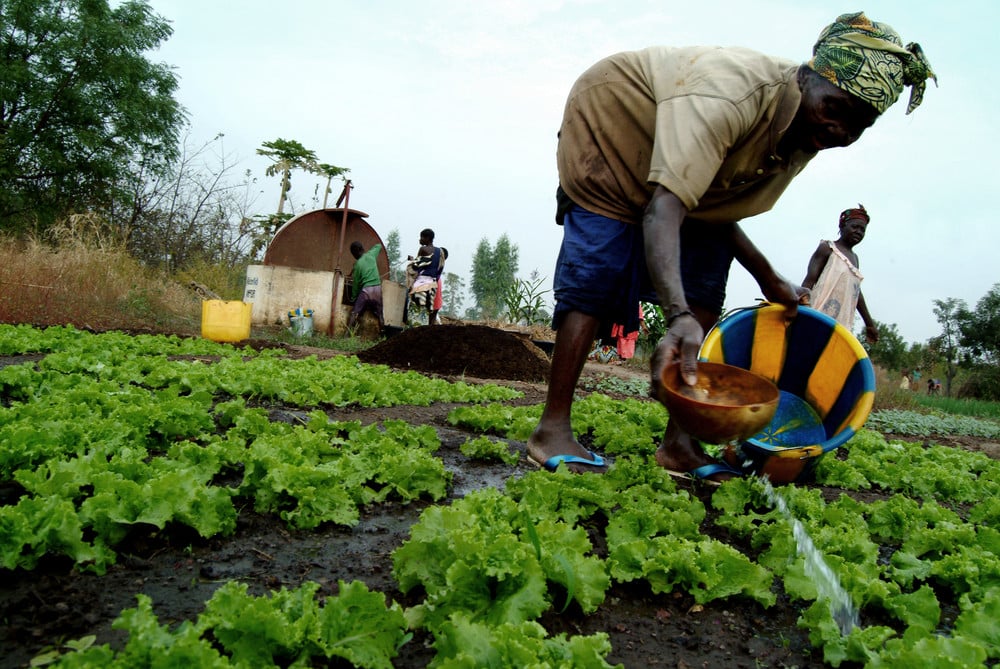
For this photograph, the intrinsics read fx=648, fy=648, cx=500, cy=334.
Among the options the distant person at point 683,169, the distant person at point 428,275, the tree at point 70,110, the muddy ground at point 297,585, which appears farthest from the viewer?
the tree at point 70,110

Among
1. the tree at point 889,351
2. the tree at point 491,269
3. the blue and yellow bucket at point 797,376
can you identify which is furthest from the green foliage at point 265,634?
the tree at point 491,269

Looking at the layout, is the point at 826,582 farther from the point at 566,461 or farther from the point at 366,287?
the point at 366,287

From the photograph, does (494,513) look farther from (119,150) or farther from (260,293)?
(119,150)

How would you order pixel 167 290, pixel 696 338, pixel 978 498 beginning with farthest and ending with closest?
1. pixel 167 290
2. pixel 978 498
3. pixel 696 338

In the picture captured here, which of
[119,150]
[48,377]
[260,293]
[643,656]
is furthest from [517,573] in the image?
[119,150]

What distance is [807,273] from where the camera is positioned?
601 cm

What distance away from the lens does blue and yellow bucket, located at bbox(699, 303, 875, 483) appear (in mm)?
2727

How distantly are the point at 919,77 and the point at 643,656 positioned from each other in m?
2.20

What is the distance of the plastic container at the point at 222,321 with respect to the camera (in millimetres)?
8359

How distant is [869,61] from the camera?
2.14 meters

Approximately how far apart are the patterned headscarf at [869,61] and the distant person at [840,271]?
3.88 meters

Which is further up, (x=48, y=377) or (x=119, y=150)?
(x=119, y=150)

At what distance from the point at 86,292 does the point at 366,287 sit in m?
4.23

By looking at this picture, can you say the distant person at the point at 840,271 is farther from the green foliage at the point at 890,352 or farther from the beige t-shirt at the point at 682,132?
the green foliage at the point at 890,352
